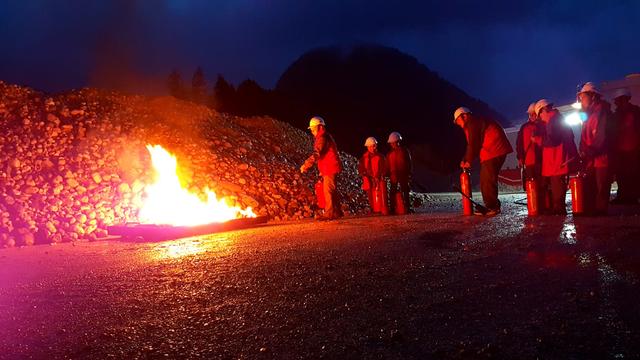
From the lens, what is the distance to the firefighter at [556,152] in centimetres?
820

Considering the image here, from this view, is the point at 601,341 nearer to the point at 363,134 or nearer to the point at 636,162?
the point at 636,162

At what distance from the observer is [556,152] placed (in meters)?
8.29

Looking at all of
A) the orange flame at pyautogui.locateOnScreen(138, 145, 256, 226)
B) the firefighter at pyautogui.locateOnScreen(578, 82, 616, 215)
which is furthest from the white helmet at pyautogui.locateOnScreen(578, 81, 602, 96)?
the orange flame at pyautogui.locateOnScreen(138, 145, 256, 226)

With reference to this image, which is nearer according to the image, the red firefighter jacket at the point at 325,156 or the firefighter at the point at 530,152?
the firefighter at the point at 530,152

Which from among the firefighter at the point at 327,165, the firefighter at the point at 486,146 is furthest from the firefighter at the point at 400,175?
the firefighter at the point at 486,146

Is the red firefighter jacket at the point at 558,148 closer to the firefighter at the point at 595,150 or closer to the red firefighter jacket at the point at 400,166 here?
the firefighter at the point at 595,150

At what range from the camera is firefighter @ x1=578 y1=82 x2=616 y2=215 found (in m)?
8.04

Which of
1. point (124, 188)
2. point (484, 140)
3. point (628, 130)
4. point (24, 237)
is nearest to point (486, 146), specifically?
point (484, 140)

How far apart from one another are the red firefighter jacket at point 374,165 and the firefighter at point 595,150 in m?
4.62

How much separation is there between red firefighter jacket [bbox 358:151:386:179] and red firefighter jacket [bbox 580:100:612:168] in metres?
4.64

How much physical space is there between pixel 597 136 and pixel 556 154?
27.4 inches

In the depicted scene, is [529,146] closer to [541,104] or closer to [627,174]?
[541,104]

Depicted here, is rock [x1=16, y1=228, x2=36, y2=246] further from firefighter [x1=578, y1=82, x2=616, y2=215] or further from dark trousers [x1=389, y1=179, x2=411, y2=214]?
firefighter [x1=578, y1=82, x2=616, y2=215]

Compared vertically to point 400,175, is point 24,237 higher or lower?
lower
